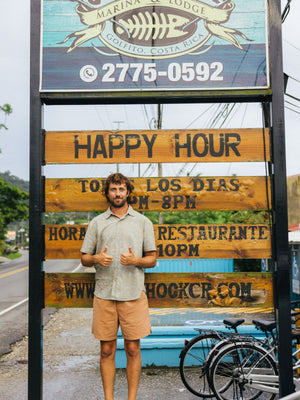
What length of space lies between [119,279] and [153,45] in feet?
7.13

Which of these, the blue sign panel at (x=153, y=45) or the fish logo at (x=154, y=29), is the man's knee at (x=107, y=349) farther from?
the fish logo at (x=154, y=29)

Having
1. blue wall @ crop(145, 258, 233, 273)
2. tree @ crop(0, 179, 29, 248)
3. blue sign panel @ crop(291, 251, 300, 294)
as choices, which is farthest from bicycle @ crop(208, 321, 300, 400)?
tree @ crop(0, 179, 29, 248)

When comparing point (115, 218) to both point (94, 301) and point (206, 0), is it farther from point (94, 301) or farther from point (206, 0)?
point (206, 0)

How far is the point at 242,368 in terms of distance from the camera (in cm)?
449

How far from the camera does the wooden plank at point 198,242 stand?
13.1 feet

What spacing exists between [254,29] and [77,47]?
1.66 meters

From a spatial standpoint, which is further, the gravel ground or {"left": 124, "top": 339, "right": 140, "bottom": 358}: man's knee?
the gravel ground

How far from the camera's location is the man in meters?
3.62

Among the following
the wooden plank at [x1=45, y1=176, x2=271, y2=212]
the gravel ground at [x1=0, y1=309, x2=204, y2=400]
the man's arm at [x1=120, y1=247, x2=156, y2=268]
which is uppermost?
the wooden plank at [x1=45, y1=176, x2=271, y2=212]

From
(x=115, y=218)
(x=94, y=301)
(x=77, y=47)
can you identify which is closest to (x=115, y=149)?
(x=115, y=218)

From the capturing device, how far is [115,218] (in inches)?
146

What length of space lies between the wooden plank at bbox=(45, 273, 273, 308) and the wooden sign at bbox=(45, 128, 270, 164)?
1082mm

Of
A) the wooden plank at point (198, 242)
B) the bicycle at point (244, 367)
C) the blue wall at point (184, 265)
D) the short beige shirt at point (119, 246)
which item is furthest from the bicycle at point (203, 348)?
the blue wall at point (184, 265)

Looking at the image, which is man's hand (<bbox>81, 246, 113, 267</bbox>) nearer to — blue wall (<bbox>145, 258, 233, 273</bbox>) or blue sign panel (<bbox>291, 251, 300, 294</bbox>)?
blue sign panel (<bbox>291, 251, 300, 294</bbox>)
